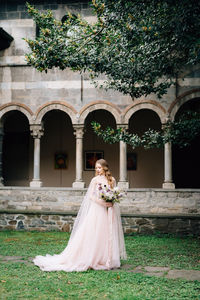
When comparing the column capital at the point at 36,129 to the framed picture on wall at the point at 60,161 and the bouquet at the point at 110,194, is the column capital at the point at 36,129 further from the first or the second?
the bouquet at the point at 110,194

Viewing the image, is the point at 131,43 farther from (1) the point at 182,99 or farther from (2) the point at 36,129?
(2) the point at 36,129

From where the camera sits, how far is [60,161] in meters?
13.4

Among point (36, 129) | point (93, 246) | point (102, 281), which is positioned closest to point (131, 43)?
point (93, 246)

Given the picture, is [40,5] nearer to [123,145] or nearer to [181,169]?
[123,145]

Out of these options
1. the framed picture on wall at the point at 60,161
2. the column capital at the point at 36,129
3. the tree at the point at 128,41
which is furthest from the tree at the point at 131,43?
the framed picture on wall at the point at 60,161

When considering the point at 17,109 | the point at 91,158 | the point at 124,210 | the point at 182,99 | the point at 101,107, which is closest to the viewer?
the point at 124,210

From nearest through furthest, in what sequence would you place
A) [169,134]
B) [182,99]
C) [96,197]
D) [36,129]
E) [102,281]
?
1. [102,281]
2. [96,197]
3. [169,134]
4. [182,99]
5. [36,129]

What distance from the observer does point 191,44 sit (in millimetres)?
6371

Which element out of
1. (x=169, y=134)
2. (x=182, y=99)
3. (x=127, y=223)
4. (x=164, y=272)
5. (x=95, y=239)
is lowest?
(x=164, y=272)

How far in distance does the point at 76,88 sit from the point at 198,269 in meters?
6.48

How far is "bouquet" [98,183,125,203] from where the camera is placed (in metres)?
5.81

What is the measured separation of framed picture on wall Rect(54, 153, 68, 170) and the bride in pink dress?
7327mm

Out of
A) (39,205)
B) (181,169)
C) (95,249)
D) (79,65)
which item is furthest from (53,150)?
(95,249)

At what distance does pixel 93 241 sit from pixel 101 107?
5435 millimetres
